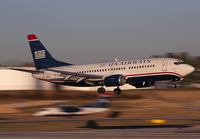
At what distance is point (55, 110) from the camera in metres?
30.5

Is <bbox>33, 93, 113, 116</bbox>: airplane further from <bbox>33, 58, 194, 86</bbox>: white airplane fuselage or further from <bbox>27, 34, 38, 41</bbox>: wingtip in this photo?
<bbox>27, 34, 38, 41</bbox>: wingtip

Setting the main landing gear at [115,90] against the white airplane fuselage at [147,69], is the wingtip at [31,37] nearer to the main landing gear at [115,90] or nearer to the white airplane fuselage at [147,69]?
the white airplane fuselage at [147,69]

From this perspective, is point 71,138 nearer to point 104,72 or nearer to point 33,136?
point 33,136

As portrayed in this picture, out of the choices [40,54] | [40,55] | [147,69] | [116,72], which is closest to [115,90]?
[116,72]

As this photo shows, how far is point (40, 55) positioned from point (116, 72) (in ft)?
50.3

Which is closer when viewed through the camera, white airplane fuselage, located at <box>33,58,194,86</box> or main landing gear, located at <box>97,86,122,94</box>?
white airplane fuselage, located at <box>33,58,194,86</box>

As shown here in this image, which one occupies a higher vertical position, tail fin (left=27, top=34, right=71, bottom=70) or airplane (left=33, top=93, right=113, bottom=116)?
tail fin (left=27, top=34, right=71, bottom=70)

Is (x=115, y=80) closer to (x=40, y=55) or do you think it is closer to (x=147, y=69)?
(x=147, y=69)

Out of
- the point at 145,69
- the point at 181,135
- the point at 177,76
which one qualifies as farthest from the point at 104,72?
the point at 181,135

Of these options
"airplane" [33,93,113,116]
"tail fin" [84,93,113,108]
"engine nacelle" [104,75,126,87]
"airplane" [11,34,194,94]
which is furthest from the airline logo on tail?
"airplane" [33,93,113,116]

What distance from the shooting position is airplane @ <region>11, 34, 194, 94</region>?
44.2 meters

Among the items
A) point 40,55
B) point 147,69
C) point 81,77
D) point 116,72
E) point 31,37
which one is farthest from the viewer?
point 31,37

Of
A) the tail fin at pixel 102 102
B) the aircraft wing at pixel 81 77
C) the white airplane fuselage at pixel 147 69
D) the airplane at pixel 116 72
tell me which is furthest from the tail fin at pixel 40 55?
the tail fin at pixel 102 102

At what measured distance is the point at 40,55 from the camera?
182 feet
